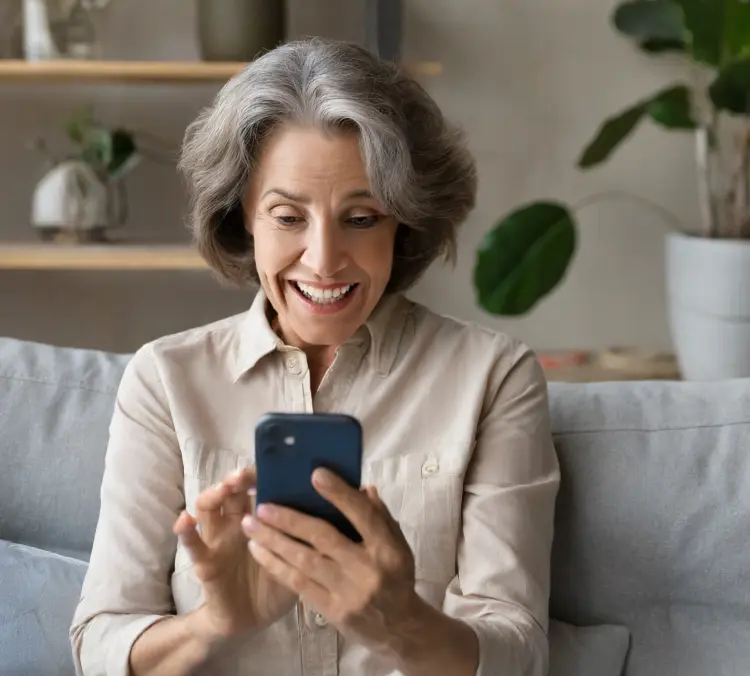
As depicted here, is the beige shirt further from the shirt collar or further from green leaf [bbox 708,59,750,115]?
green leaf [bbox 708,59,750,115]

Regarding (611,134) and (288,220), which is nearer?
(288,220)

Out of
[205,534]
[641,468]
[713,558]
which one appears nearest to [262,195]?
[205,534]

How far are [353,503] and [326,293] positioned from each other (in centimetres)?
36

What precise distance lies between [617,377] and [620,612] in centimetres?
119

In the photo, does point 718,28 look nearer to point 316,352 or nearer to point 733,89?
point 733,89

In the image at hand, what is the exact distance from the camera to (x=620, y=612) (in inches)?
48.6

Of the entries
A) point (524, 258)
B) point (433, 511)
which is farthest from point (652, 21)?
point (433, 511)

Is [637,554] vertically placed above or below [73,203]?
below

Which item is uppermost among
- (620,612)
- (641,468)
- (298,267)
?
(298,267)

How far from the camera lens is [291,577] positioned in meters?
0.84

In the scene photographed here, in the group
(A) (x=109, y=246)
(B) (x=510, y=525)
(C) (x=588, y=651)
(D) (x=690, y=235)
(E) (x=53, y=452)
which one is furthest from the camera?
(D) (x=690, y=235)

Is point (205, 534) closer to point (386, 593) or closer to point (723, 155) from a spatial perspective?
point (386, 593)

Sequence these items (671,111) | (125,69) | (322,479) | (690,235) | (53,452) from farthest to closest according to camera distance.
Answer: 1. (690,235)
2. (671,111)
3. (125,69)
4. (53,452)
5. (322,479)

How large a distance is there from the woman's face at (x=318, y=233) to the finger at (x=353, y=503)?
33cm
